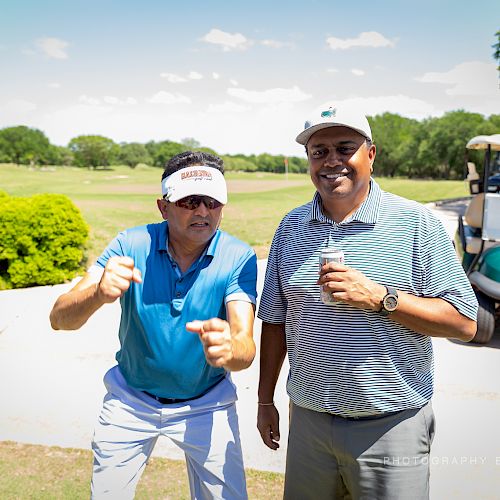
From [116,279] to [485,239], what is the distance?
4416 millimetres

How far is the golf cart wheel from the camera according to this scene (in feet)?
16.2

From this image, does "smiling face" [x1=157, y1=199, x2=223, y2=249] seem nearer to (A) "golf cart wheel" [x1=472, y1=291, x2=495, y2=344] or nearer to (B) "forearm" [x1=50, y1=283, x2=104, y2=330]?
(B) "forearm" [x1=50, y1=283, x2=104, y2=330]

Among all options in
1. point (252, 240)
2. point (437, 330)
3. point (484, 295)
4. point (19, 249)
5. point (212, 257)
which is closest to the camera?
point (437, 330)

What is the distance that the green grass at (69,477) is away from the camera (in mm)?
2898

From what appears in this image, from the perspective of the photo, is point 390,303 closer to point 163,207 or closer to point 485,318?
point 163,207

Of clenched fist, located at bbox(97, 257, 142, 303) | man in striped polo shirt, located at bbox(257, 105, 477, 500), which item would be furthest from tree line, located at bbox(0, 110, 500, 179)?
clenched fist, located at bbox(97, 257, 142, 303)

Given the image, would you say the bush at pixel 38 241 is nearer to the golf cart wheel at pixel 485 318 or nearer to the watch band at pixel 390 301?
the golf cart wheel at pixel 485 318

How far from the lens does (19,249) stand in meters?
7.91

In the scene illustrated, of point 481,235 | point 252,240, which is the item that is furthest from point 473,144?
point 252,240

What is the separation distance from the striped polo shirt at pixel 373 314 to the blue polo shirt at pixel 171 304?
0.29 meters

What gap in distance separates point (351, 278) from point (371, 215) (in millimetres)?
288

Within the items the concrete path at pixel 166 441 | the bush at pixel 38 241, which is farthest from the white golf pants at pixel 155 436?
the bush at pixel 38 241

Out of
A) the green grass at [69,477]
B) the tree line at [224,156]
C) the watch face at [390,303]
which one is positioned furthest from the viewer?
the tree line at [224,156]

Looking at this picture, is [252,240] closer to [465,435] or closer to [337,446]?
[465,435]
